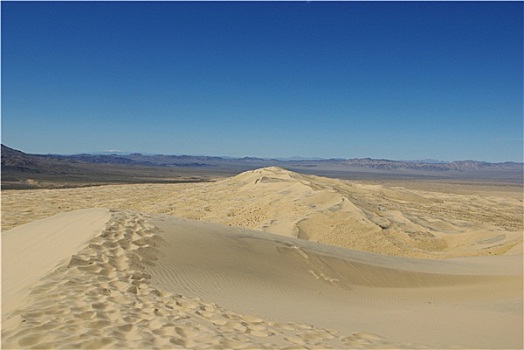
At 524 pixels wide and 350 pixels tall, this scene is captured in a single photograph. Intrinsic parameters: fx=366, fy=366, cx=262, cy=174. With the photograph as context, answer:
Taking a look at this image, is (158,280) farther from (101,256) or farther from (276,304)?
(276,304)

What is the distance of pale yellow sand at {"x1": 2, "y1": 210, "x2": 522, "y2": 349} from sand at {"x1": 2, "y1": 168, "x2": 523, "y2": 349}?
24 millimetres

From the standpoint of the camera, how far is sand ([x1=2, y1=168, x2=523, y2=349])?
4066 millimetres

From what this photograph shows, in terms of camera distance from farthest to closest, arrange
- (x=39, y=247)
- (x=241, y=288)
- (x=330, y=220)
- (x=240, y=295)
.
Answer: (x=330, y=220)
(x=39, y=247)
(x=241, y=288)
(x=240, y=295)

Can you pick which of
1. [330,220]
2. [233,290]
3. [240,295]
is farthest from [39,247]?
[330,220]

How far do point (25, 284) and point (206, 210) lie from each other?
12685mm

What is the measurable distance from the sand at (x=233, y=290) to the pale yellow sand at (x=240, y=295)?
24mm

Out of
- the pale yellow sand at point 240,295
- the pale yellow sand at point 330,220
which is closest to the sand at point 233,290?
the pale yellow sand at point 240,295

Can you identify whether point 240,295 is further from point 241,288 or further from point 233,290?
point 241,288

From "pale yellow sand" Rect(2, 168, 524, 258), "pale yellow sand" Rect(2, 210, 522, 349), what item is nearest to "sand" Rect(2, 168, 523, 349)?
"pale yellow sand" Rect(2, 210, 522, 349)

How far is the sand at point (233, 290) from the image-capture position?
4.07 m

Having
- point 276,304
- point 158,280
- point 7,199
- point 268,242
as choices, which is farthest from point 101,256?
point 7,199

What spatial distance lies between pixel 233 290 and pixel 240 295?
24 cm

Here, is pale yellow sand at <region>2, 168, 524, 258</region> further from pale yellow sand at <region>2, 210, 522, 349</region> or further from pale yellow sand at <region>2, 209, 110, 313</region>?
pale yellow sand at <region>2, 209, 110, 313</region>

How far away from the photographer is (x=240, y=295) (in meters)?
6.13
